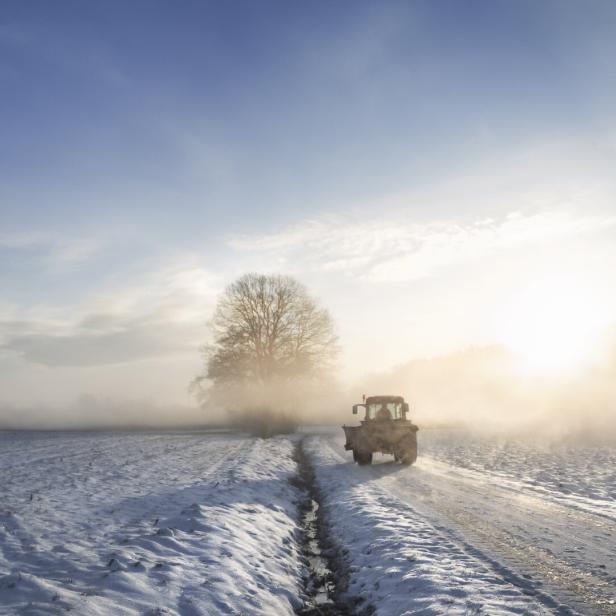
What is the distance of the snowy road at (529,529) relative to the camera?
6304 millimetres

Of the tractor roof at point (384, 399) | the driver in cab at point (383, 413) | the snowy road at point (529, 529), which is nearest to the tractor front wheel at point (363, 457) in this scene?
the driver in cab at point (383, 413)

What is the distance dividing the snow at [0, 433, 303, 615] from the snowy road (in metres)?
2.96

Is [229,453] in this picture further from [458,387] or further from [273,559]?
[458,387]

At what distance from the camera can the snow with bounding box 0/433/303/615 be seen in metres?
5.98

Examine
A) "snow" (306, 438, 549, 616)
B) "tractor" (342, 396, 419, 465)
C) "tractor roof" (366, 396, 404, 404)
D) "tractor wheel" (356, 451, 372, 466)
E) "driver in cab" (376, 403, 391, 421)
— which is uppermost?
"tractor roof" (366, 396, 404, 404)

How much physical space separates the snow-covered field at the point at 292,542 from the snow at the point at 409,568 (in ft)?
0.09

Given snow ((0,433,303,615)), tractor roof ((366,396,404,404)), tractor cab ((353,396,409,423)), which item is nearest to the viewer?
snow ((0,433,303,615))

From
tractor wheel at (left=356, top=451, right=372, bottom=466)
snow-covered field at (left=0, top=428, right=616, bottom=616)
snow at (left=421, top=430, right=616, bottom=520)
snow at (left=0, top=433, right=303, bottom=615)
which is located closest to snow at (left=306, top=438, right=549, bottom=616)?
snow-covered field at (left=0, top=428, right=616, bottom=616)

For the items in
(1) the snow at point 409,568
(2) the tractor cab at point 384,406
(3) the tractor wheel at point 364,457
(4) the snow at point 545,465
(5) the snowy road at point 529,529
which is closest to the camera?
(1) the snow at point 409,568

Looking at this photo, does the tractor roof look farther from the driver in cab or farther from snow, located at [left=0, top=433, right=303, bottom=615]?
snow, located at [left=0, top=433, right=303, bottom=615]

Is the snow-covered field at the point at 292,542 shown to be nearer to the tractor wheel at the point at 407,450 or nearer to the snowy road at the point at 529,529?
the snowy road at the point at 529,529

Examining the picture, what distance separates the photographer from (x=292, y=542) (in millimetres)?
9742

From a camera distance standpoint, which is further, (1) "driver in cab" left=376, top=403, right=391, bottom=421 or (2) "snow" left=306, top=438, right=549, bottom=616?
(1) "driver in cab" left=376, top=403, right=391, bottom=421

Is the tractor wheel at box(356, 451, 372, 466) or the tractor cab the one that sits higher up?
the tractor cab
